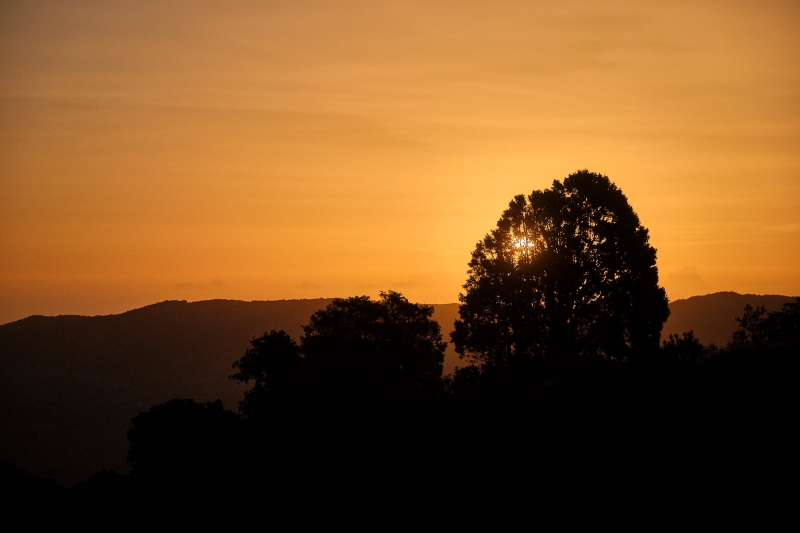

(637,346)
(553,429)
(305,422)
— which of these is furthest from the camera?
(637,346)

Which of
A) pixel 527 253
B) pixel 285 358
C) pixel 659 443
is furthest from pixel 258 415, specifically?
pixel 659 443

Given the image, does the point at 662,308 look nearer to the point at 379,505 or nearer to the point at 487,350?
the point at 487,350

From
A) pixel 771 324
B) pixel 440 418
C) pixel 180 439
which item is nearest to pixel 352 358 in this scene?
pixel 180 439

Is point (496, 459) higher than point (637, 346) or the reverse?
the reverse

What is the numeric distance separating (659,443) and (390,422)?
15.1 metres

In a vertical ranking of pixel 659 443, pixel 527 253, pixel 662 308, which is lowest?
pixel 659 443

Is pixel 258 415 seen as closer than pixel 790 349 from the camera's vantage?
No

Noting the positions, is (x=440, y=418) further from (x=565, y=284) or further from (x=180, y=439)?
(x=180, y=439)

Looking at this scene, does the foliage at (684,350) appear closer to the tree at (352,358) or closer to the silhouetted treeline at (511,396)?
the silhouetted treeline at (511,396)

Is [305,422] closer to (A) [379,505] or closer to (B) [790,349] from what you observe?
(A) [379,505]

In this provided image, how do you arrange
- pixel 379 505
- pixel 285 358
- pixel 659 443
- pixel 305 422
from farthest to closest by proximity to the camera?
1. pixel 285 358
2. pixel 305 422
3. pixel 379 505
4. pixel 659 443

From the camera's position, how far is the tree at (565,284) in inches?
1827

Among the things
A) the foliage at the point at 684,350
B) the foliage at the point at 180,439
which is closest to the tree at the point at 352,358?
the foliage at the point at 180,439

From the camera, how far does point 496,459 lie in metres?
27.4
